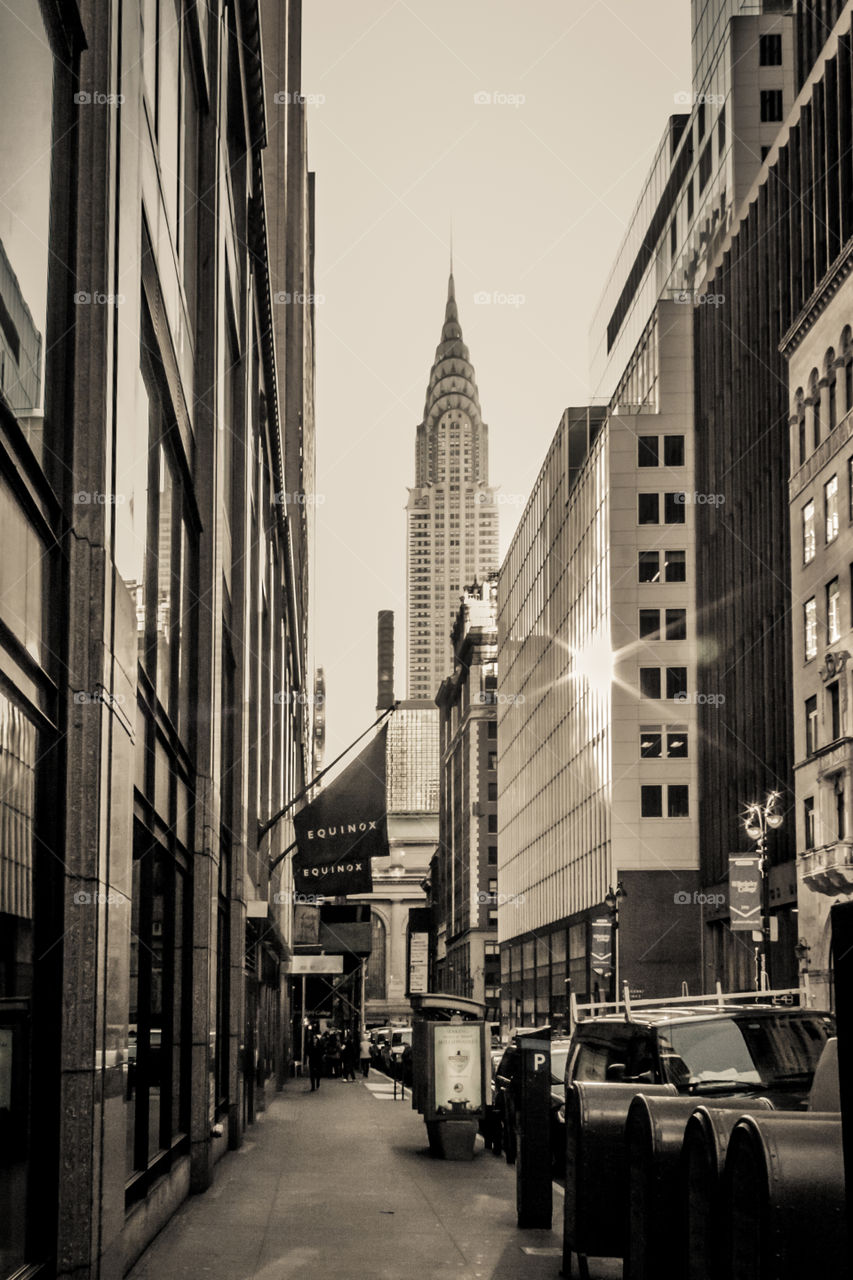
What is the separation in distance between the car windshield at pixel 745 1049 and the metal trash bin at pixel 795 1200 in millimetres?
6570

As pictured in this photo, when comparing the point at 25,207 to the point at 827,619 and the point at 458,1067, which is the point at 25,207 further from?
the point at 827,619

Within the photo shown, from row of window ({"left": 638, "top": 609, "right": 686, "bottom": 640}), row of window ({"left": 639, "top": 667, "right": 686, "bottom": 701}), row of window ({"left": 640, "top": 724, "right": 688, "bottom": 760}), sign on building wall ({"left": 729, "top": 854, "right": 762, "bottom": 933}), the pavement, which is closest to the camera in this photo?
the pavement

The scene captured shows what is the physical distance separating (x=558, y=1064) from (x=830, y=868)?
84.5ft

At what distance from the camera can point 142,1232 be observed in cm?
1339

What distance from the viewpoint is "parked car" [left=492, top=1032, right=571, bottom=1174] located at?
2234 centimetres

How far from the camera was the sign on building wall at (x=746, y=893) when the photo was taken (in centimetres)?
4669

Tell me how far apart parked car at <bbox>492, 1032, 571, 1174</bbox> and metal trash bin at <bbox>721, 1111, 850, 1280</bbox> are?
1535 centimetres

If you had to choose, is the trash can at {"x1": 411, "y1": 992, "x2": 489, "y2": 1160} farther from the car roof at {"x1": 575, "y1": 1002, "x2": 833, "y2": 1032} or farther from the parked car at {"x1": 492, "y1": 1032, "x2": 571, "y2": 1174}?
the car roof at {"x1": 575, "y1": 1002, "x2": 833, "y2": 1032}

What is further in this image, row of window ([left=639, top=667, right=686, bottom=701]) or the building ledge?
row of window ([left=639, top=667, right=686, bottom=701])

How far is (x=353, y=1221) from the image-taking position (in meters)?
15.8

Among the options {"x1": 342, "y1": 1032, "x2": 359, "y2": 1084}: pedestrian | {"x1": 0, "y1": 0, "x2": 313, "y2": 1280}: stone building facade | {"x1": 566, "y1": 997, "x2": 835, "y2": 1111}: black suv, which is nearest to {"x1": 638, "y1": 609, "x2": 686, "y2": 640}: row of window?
{"x1": 342, "y1": 1032, "x2": 359, "y2": 1084}: pedestrian

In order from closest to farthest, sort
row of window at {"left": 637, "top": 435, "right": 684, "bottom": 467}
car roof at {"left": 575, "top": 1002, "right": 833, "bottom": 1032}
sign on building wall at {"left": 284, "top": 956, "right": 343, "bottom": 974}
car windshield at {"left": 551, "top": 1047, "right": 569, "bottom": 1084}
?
car roof at {"left": 575, "top": 1002, "right": 833, "bottom": 1032} → car windshield at {"left": 551, "top": 1047, "right": 569, "bottom": 1084} → sign on building wall at {"left": 284, "top": 956, "right": 343, "bottom": 974} → row of window at {"left": 637, "top": 435, "right": 684, "bottom": 467}

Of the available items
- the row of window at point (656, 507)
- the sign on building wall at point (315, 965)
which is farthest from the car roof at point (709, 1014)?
the row of window at point (656, 507)

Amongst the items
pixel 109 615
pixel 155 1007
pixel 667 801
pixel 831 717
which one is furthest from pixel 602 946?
pixel 109 615
